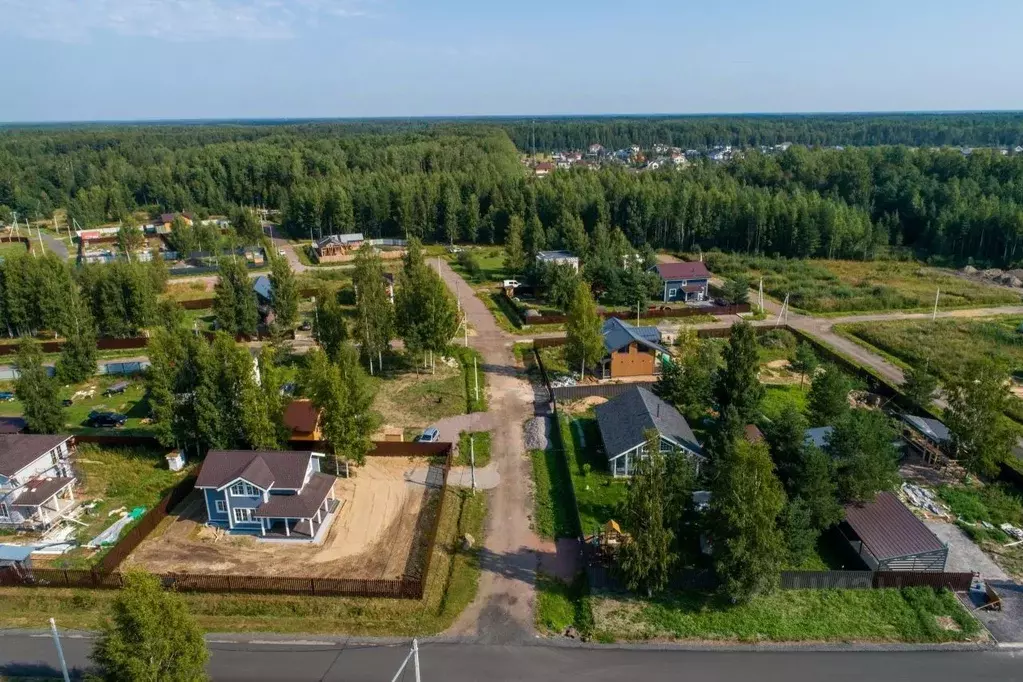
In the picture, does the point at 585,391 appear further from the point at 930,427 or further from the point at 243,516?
the point at 243,516

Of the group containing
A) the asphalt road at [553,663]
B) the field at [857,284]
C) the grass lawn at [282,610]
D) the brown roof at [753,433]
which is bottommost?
the asphalt road at [553,663]

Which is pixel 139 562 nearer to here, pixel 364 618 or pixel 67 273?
pixel 364 618

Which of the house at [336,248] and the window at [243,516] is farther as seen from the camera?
the house at [336,248]

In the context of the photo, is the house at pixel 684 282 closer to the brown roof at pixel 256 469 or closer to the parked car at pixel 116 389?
the brown roof at pixel 256 469

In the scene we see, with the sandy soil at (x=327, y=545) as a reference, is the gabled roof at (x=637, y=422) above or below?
above

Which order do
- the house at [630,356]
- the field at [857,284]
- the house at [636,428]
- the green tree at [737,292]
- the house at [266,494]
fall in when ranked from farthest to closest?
the field at [857,284] → the green tree at [737,292] → the house at [630,356] → the house at [636,428] → the house at [266,494]

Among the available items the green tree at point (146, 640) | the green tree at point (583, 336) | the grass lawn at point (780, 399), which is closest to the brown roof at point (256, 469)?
the green tree at point (146, 640)

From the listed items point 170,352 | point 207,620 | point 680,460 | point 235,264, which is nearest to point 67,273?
point 235,264
